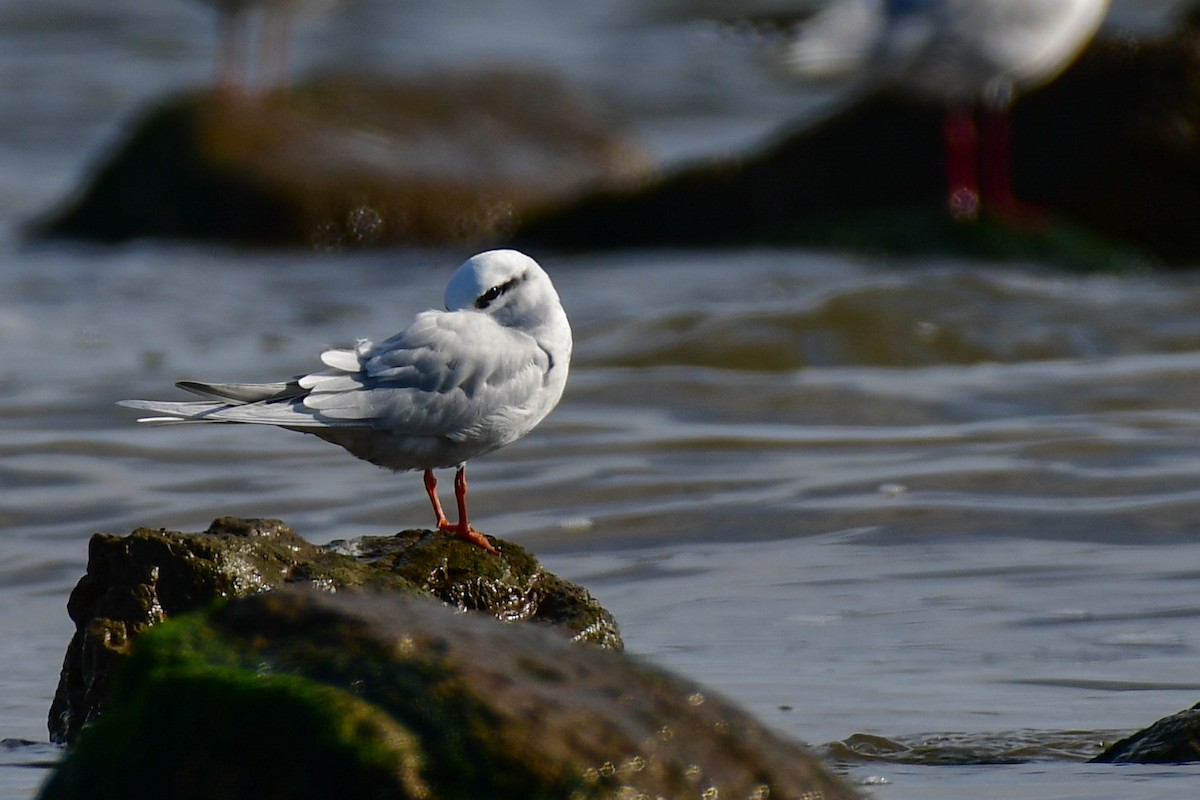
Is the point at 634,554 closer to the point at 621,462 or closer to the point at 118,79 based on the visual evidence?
the point at 621,462

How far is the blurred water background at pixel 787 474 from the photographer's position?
4484 mm

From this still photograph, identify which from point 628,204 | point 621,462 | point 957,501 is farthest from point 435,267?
point 957,501

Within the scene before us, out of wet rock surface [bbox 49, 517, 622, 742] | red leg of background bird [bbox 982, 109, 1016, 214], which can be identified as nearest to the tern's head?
wet rock surface [bbox 49, 517, 622, 742]

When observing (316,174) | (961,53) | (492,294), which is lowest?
(492,294)

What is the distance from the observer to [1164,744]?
370cm

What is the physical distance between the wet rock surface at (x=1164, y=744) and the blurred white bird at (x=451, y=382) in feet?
4.77

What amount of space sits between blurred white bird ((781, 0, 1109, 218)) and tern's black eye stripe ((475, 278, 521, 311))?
671cm

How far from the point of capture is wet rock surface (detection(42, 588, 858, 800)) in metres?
2.77

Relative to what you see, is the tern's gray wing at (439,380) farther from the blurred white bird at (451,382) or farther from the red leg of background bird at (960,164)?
the red leg of background bird at (960,164)

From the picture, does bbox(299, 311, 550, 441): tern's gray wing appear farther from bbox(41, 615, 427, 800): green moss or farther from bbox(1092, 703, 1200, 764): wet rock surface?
bbox(1092, 703, 1200, 764): wet rock surface

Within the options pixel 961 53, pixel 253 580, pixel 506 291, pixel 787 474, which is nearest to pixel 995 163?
pixel 961 53

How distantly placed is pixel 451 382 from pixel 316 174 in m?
9.40

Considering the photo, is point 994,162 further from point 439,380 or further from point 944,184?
point 439,380

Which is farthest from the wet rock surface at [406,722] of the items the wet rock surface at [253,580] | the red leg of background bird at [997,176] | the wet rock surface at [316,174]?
the wet rock surface at [316,174]
